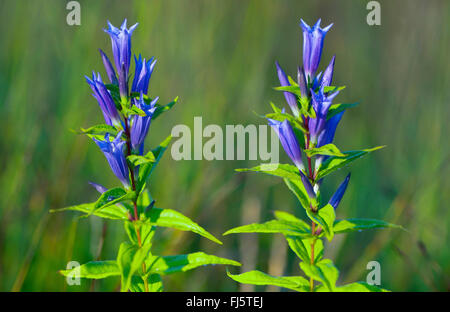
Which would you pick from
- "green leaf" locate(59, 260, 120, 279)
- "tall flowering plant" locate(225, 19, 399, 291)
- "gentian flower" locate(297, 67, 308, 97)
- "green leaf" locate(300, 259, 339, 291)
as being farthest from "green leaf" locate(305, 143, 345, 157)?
"green leaf" locate(59, 260, 120, 279)

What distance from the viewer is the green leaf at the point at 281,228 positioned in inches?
36.1

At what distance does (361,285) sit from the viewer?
3.17 feet

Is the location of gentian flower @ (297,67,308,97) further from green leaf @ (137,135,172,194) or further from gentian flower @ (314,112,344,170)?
green leaf @ (137,135,172,194)

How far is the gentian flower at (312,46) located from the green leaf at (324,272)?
39 centimetres

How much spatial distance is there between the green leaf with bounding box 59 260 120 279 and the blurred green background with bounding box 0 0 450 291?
0.65 m

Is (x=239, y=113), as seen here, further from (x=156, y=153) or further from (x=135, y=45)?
(x=156, y=153)

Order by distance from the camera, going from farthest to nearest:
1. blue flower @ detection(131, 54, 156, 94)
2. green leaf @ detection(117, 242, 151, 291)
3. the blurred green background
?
the blurred green background, blue flower @ detection(131, 54, 156, 94), green leaf @ detection(117, 242, 151, 291)

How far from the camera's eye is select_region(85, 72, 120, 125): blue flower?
0.91m

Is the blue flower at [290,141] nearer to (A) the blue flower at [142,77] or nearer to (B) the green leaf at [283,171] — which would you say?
(B) the green leaf at [283,171]

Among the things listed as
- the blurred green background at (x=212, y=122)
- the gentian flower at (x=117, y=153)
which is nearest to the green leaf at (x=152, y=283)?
the gentian flower at (x=117, y=153)

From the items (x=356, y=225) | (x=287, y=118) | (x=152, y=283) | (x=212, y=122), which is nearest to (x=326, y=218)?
(x=356, y=225)

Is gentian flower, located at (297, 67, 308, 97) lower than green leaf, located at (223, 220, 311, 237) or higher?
higher

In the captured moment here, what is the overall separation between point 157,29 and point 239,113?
0.59 m

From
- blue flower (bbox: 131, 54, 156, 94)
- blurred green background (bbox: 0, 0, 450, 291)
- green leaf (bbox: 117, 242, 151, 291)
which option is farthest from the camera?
blurred green background (bbox: 0, 0, 450, 291)
